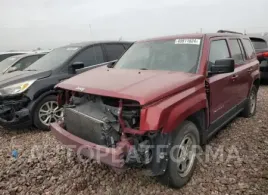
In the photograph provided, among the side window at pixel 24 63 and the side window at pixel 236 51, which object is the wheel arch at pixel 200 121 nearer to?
the side window at pixel 236 51

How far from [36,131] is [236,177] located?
12.3 ft

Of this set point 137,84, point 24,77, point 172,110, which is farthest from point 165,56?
point 24,77

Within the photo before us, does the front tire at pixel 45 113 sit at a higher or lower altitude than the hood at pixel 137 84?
lower

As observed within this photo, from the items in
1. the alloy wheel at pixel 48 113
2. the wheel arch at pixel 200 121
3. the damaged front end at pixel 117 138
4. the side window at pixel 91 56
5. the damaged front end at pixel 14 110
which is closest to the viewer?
the damaged front end at pixel 117 138

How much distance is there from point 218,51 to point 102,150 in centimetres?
241

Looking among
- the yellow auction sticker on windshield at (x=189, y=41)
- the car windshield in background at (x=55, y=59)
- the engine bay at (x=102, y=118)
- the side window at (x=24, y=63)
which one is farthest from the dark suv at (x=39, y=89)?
the side window at (x=24, y=63)

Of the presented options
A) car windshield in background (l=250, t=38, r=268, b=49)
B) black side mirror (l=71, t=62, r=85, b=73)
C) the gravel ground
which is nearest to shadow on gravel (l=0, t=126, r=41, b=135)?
the gravel ground

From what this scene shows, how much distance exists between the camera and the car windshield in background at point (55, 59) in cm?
551

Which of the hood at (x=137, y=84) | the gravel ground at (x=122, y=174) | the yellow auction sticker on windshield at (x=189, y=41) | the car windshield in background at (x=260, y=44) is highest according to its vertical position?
the yellow auction sticker on windshield at (x=189, y=41)

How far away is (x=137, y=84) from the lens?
2840 mm

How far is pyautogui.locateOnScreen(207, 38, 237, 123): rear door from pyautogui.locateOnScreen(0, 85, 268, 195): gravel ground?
0.60 meters

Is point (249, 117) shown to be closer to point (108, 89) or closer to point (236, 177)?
point (236, 177)

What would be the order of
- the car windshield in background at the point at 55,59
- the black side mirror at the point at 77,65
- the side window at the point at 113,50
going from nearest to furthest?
1. the black side mirror at the point at 77,65
2. the car windshield in background at the point at 55,59
3. the side window at the point at 113,50

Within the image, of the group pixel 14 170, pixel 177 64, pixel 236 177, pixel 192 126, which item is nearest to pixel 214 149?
pixel 236 177
